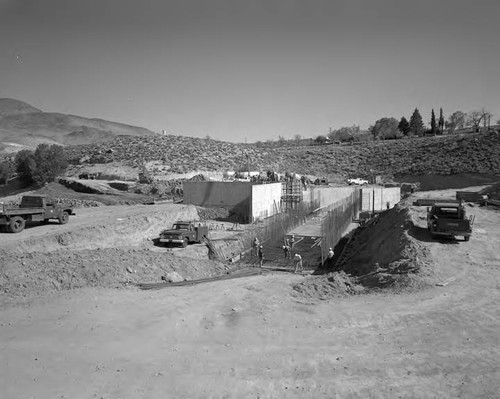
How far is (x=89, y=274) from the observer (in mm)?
15984

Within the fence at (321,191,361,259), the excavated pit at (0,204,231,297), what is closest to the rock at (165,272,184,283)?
the excavated pit at (0,204,231,297)

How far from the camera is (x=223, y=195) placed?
33344 mm

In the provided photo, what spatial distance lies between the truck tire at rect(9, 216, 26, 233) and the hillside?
1258 inches

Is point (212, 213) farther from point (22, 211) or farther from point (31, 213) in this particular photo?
point (22, 211)

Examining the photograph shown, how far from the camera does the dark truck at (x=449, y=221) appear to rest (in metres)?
18.0

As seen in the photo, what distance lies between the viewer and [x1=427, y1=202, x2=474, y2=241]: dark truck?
18.0 meters

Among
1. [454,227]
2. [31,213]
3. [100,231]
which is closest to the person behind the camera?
[454,227]

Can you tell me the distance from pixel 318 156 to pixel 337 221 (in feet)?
158

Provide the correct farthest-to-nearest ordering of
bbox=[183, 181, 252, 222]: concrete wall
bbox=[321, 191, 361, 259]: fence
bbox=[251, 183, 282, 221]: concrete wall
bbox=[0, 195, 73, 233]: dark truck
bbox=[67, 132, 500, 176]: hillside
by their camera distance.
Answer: bbox=[67, 132, 500, 176]: hillside
bbox=[183, 181, 252, 222]: concrete wall
bbox=[251, 183, 282, 221]: concrete wall
bbox=[321, 191, 361, 259]: fence
bbox=[0, 195, 73, 233]: dark truck

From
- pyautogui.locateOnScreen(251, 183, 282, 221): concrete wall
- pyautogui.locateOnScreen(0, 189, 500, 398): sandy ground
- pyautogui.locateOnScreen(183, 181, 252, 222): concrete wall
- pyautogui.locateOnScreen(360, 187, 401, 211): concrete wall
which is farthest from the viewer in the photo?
pyautogui.locateOnScreen(360, 187, 401, 211): concrete wall

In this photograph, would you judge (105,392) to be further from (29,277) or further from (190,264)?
(190,264)

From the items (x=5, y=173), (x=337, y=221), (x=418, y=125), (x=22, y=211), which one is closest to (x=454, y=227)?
(x=337, y=221)

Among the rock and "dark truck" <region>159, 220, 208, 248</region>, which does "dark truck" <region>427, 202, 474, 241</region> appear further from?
"dark truck" <region>159, 220, 208, 248</region>

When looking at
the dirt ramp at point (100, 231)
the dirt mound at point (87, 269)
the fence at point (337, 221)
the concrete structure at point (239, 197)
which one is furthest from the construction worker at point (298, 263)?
the concrete structure at point (239, 197)
